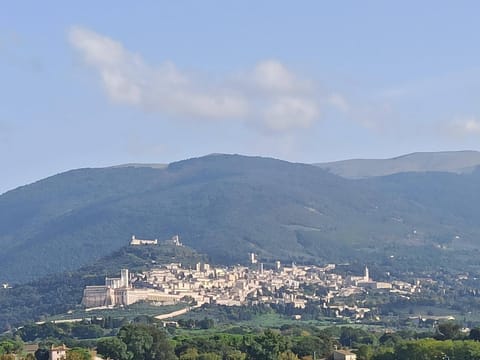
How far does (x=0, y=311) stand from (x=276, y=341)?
3907 inches

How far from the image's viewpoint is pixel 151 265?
7849 inches

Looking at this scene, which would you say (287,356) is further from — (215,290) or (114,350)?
(215,290)

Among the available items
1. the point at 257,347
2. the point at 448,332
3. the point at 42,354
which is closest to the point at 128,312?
the point at 448,332

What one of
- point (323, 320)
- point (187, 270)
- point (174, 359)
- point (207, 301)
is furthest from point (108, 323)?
point (187, 270)

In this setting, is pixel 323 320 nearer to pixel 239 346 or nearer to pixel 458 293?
pixel 458 293

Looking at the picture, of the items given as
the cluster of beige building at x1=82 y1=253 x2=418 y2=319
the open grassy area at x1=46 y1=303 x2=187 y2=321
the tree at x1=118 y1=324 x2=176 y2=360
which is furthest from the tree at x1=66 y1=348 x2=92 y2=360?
the cluster of beige building at x1=82 y1=253 x2=418 y2=319

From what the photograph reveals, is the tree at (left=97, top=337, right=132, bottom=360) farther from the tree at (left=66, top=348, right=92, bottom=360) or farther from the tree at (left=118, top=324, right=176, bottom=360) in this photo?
the tree at (left=66, top=348, right=92, bottom=360)

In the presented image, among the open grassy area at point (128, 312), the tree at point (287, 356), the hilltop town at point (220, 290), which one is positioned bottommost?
the tree at point (287, 356)

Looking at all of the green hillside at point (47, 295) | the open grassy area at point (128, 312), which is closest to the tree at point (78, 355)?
the open grassy area at point (128, 312)

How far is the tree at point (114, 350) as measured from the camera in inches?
3573

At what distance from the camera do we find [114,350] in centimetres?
9131

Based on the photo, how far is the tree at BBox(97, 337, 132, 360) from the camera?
298 feet

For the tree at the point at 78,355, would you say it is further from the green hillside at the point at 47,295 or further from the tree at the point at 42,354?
the green hillside at the point at 47,295

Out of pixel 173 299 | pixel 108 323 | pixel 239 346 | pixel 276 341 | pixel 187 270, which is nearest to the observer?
pixel 276 341
